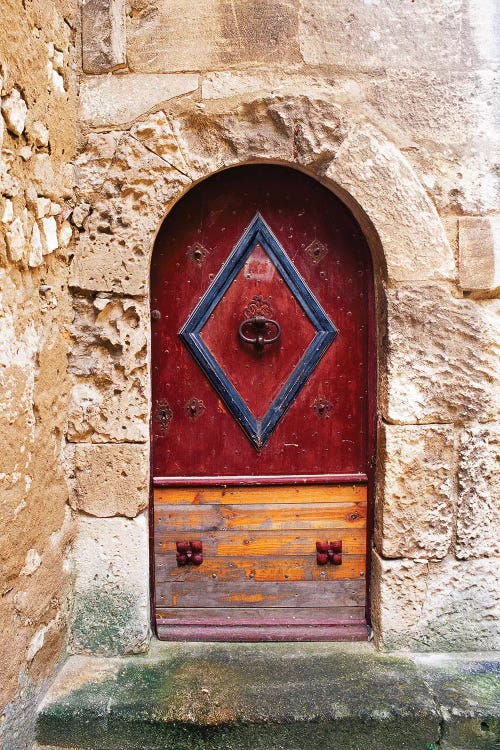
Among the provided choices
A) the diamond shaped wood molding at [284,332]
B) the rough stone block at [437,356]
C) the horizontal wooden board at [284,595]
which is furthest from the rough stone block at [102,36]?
the horizontal wooden board at [284,595]

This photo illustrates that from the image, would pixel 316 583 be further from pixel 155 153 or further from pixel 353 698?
pixel 155 153

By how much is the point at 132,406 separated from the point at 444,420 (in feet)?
4.23

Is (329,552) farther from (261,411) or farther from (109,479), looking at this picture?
(109,479)

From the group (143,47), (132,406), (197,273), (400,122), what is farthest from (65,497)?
(400,122)

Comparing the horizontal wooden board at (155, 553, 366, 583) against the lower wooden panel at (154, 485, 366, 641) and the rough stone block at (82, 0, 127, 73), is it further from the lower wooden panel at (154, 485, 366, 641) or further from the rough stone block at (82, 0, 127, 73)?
the rough stone block at (82, 0, 127, 73)

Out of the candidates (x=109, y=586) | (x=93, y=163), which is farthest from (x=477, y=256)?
(x=109, y=586)

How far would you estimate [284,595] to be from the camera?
2.42 m

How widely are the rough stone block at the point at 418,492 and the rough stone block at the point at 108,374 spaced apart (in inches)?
41.1

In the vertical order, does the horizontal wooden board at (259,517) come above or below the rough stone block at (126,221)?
below

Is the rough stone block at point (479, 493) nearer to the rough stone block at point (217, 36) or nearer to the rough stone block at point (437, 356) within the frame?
the rough stone block at point (437, 356)

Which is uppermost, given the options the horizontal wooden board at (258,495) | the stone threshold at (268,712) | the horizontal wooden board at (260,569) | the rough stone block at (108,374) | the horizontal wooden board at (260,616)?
the rough stone block at (108,374)

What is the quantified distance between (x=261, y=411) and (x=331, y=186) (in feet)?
3.29

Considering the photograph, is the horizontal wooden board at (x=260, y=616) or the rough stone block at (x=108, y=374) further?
the horizontal wooden board at (x=260, y=616)

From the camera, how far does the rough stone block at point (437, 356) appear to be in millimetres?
2221
